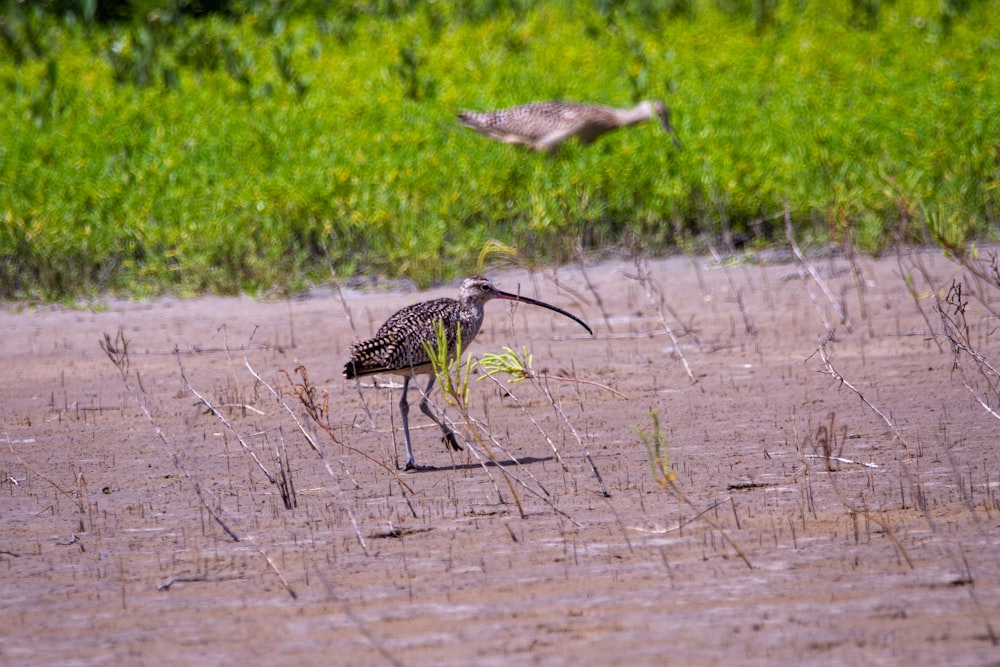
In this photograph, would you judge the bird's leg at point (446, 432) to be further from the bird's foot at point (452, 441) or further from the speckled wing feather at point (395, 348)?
the speckled wing feather at point (395, 348)

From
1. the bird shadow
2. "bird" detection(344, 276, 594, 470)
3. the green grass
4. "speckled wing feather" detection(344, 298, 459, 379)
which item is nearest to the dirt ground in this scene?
the bird shadow

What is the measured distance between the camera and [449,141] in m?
12.8

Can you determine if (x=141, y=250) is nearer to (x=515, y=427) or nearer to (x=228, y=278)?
(x=228, y=278)

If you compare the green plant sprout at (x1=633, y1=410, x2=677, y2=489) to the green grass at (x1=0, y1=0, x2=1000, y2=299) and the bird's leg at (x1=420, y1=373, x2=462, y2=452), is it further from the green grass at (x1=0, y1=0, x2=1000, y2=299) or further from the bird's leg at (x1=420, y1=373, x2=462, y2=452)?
the green grass at (x1=0, y1=0, x2=1000, y2=299)

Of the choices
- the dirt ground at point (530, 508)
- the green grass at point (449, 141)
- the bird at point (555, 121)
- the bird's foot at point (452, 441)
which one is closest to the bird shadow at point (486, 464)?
the dirt ground at point (530, 508)

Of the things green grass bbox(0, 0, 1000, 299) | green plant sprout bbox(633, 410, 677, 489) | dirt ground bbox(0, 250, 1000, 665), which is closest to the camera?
dirt ground bbox(0, 250, 1000, 665)

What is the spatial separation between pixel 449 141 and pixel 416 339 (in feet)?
23.3

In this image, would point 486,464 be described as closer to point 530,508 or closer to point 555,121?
point 530,508

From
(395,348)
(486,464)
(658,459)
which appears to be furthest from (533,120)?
(658,459)

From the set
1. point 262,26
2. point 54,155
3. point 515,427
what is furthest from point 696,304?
point 262,26

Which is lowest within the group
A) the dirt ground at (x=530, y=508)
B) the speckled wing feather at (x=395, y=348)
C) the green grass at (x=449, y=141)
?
the dirt ground at (x=530, y=508)

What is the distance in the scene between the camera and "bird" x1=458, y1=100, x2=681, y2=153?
12258 millimetres

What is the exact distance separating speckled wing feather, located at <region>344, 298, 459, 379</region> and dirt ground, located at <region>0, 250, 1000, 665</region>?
37 centimetres

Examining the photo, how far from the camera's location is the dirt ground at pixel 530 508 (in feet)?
12.4
